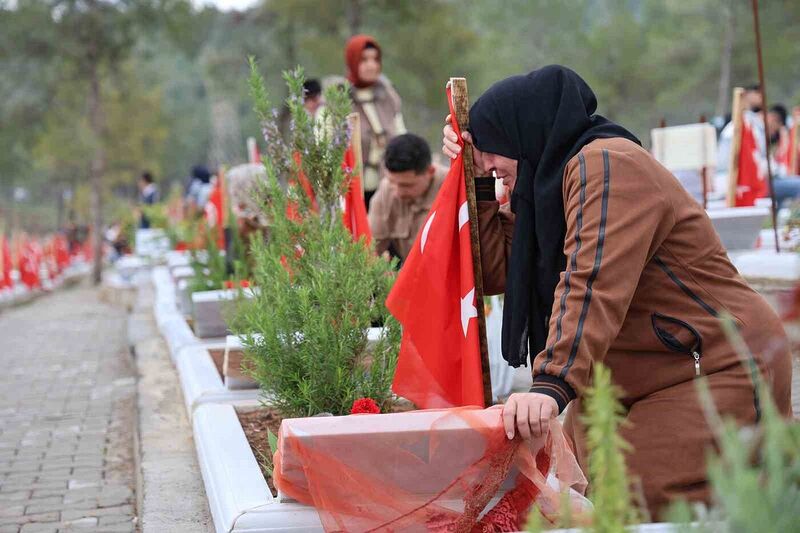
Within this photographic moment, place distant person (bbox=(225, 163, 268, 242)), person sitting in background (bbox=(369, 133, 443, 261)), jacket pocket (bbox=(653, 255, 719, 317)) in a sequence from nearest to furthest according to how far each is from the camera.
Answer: jacket pocket (bbox=(653, 255, 719, 317)) → person sitting in background (bbox=(369, 133, 443, 261)) → distant person (bbox=(225, 163, 268, 242))

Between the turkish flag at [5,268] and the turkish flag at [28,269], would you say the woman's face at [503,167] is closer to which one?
the turkish flag at [5,268]

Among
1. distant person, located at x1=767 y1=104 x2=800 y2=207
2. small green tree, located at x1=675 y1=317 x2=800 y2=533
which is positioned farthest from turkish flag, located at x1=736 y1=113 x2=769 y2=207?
small green tree, located at x1=675 y1=317 x2=800 y2=533

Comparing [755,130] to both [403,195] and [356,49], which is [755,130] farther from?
[403,195]

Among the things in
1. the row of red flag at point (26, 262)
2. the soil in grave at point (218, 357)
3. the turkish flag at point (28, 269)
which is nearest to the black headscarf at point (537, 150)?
the soil in grave at point (218, 357)

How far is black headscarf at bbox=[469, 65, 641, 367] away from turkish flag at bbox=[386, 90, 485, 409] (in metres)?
0.36

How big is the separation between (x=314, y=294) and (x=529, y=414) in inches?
64.8

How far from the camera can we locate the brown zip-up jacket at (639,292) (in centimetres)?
262

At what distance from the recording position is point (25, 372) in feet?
31.0

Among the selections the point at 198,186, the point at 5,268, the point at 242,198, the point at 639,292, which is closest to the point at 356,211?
the point at 639,292

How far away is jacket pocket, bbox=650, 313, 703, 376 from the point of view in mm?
2816

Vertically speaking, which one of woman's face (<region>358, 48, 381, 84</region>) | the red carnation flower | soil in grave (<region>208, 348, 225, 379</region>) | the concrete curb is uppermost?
woman's face (<region>358, 48, 381, 84</region>)

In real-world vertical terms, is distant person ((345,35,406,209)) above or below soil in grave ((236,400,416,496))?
above

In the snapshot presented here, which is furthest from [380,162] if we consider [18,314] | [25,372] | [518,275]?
[18,314]

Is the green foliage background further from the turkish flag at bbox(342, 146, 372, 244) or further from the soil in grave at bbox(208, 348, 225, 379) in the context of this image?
the turkish flag at bbox(342, 146, 372, 244)
